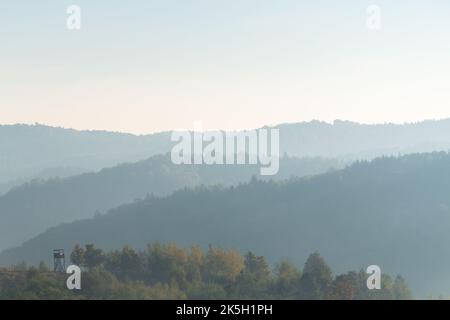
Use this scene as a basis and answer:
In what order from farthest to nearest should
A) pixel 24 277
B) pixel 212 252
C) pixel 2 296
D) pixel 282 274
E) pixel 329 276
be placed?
1. pixel 212 252
2. pixel 282 274
3. pixel 329 276
4. pixel 24 277
5. pixel 2 296

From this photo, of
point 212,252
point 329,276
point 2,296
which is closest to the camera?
point 2,296

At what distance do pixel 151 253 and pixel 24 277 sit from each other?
65.8ft

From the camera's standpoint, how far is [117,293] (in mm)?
75562
